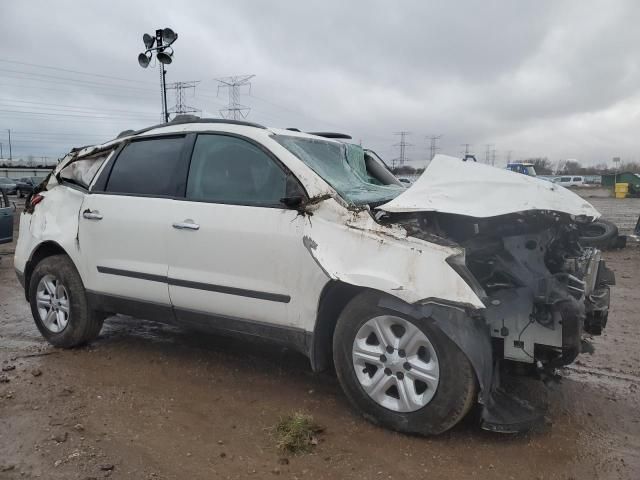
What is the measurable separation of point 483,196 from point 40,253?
12.5 ft

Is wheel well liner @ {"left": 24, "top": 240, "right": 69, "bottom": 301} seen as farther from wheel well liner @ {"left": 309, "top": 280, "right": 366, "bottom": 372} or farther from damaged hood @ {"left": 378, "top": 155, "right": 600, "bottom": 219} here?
damaged hood @ {"left": 378, "top": 155, "right": 600, "bottom": 219}

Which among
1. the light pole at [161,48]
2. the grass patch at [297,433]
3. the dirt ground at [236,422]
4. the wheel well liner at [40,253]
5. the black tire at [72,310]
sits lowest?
the dirt ground at [236,422]

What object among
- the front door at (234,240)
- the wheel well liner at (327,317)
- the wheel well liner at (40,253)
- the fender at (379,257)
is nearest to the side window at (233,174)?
the front door at (234,240)

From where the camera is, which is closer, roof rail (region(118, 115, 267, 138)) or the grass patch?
the grass patch

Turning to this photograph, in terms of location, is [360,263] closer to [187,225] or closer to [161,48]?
[187,225]

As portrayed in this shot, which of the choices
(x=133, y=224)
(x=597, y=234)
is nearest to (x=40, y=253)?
(x=133, y=224)

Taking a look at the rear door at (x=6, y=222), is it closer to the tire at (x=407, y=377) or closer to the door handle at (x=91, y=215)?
the door handle at (x=91, y=215)

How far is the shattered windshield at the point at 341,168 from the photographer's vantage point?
3.50 m

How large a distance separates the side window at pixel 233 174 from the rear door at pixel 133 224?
0.50ft

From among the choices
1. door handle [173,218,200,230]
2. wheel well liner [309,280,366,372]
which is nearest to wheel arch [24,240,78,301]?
door handle [173,218,200,230]

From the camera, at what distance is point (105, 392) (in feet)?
12.0

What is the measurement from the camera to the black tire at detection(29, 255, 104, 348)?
4375 mm

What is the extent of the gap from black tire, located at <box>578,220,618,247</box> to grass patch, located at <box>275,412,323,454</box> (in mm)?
2109

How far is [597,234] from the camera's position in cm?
358
